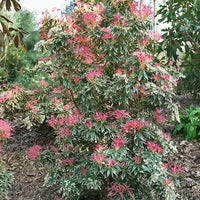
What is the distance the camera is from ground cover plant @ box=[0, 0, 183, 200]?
5.61 ft

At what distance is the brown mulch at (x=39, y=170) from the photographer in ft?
8.25

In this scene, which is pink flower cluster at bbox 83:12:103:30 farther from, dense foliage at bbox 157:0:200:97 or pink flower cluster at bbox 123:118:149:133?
→ dense foliage at bbox 157:0:200:97

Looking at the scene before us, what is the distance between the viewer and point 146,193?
2.00 m

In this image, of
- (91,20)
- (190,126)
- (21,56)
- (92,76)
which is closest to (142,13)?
(91,20)

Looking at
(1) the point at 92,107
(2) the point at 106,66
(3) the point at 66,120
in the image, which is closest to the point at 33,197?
(3) the point at 66,120

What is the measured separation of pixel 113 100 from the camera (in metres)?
1.93

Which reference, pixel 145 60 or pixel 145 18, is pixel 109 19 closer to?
pixel 145 18

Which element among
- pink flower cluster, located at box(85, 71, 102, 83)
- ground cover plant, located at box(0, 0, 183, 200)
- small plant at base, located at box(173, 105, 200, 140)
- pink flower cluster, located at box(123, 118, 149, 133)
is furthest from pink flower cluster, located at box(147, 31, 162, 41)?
small plant at base, located at box(173, 105, 200, 140)

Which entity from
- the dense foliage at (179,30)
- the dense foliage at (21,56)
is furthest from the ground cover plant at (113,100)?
the dense foliage at (21,56)

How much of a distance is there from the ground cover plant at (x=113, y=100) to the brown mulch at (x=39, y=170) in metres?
0.59

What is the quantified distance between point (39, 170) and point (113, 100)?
1792 mm

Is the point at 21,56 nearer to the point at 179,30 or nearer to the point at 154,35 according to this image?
the point at 179,30

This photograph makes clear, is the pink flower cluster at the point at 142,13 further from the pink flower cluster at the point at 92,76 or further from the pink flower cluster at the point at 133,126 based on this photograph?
the pink flower cluster at the point at 133,126

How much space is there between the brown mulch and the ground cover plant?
59 cm
